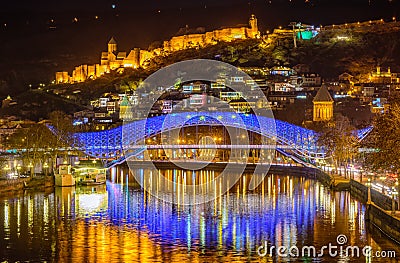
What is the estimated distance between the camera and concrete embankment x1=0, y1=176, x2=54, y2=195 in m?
33.3

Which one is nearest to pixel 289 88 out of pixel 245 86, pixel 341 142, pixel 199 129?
pixel 245 86

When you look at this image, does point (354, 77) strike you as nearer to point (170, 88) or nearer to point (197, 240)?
point (170, 88)

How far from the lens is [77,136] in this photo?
4825cm

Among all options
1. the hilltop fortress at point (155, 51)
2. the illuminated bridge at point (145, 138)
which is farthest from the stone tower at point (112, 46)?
the illuminated bridge at point (145, 138)

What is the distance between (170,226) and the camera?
82.6ft

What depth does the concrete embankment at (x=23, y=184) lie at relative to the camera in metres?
33.3

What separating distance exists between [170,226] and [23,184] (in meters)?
11.5

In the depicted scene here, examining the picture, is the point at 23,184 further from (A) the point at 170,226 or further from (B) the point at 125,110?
(B) the point at 125,110

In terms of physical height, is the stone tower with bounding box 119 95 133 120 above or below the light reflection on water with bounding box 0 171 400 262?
above

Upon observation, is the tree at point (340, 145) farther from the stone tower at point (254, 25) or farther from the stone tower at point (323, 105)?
the stone tower at point (254, 25)

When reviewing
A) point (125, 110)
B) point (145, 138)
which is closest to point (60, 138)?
point (145, 138)

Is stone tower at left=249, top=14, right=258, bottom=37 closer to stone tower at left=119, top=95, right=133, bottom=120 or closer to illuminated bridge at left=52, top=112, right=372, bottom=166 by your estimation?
stone tower at left=119, top=95, right=133, bottom=120

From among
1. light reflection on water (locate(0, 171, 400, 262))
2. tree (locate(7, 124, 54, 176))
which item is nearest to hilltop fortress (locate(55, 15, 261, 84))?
tree (locate(7, 124, 54, 176))

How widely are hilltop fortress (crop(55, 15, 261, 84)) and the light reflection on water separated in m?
69.0
